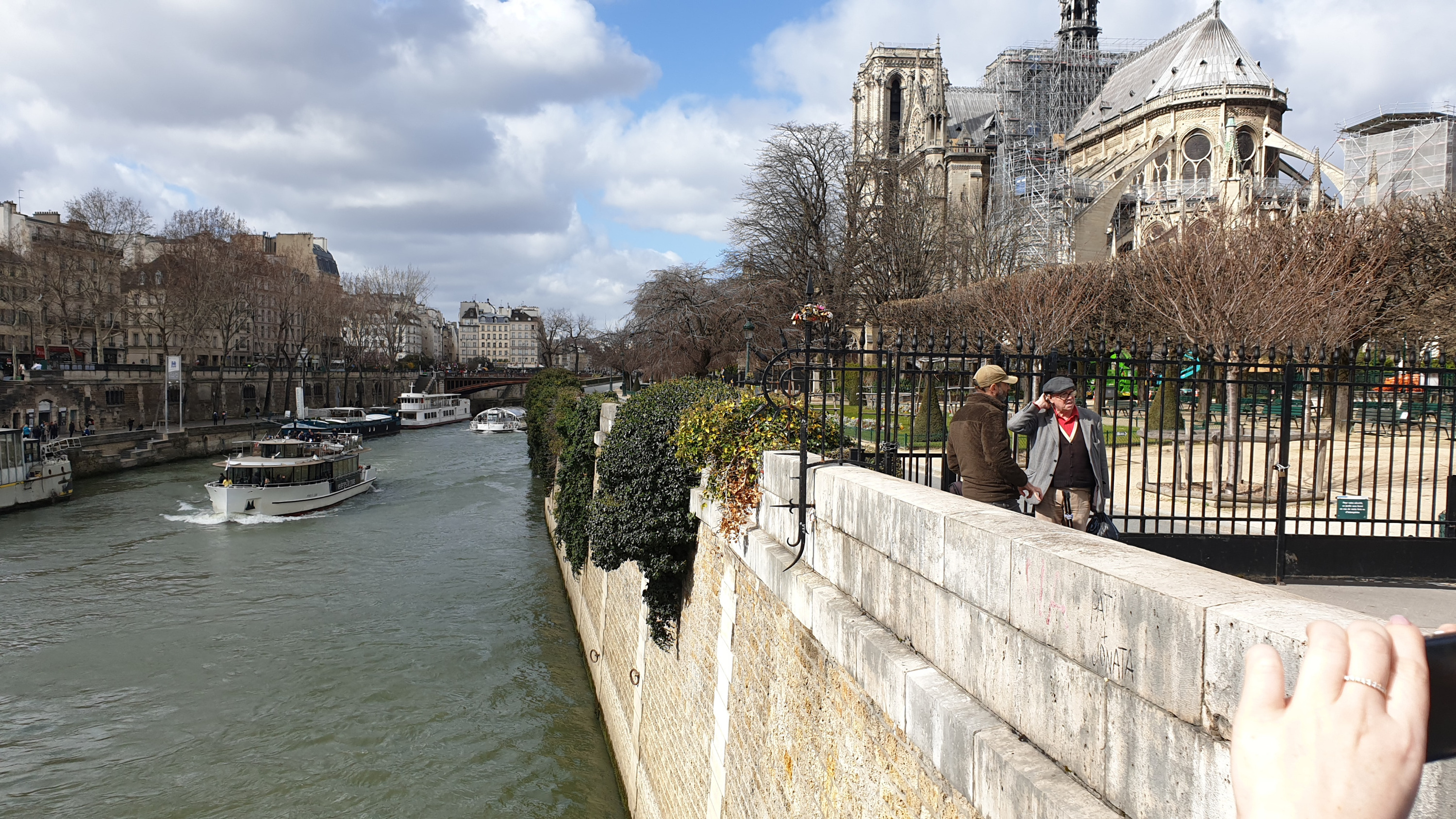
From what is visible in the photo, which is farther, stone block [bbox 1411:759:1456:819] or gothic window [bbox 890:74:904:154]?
gothic window [bbox 890:74:904:154]

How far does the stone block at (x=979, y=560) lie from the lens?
→ 3041 mm

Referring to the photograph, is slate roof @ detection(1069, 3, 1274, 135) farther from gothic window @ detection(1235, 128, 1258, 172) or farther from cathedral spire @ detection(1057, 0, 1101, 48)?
cathedral spire @ detection(1057, 0, 1101, 48)

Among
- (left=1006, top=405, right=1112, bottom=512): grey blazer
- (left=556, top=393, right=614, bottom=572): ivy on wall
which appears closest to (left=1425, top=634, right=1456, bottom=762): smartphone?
(left=1006, top=405, right=1112, bottom=512): grey blazer

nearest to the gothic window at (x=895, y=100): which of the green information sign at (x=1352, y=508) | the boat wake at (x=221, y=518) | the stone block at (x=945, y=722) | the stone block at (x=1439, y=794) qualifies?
the boat wake at (x=221, y=518)

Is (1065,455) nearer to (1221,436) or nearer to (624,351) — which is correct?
(1221,436)

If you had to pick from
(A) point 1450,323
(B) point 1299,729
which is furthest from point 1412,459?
(B) point 1299,729

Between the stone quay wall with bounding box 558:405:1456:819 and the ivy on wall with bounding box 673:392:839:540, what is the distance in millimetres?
362

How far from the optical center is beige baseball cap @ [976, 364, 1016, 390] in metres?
4.95

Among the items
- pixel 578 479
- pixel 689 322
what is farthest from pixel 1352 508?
pixel 689 322

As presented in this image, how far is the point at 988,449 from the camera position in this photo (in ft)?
16.0

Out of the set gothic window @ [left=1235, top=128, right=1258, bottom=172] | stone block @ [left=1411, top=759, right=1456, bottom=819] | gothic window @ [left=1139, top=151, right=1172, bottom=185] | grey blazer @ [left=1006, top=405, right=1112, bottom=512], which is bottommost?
stone block @ [left=1411, top=759, right=1456, bottom=819]

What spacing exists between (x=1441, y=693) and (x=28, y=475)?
31.7 m

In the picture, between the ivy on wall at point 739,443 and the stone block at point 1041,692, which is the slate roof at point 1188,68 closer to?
the ivy on wall at point 739,443

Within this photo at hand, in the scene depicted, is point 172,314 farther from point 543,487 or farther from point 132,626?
point 132,626
